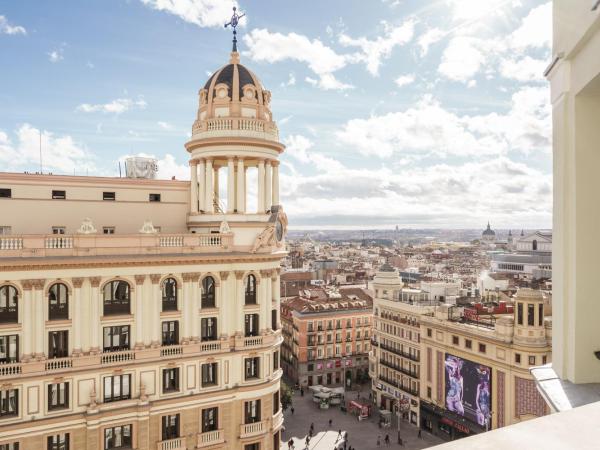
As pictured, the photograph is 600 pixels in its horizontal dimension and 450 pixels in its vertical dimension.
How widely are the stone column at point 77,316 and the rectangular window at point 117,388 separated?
7.96 feet

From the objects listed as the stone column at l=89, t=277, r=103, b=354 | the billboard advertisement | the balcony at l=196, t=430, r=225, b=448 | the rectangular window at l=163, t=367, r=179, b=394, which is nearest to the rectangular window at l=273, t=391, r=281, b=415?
the balcony at l=196, t=430, r=225, b=448

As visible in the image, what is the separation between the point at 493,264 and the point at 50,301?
535 feet

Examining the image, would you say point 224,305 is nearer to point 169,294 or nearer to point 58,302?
point 169,294

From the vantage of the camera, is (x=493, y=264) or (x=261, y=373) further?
(x=493, y=264)

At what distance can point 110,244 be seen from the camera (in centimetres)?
2800

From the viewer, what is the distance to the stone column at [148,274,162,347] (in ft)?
94.0

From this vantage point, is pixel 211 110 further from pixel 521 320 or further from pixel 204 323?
pixel 521 320

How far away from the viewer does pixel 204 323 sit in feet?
99.7

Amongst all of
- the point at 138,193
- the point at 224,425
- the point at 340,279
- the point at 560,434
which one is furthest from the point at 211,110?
the point at 340,279

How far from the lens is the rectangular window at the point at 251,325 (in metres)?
31.7

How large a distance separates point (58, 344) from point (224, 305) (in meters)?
9.33

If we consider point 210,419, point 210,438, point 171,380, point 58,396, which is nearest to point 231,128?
point 171,380

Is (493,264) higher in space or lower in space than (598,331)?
lower

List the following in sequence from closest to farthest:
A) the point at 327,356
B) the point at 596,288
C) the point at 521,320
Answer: the point at 596,288
the point at 521,320
the point at 327,356
